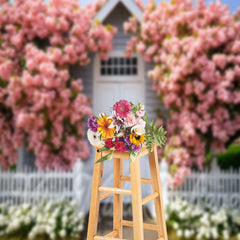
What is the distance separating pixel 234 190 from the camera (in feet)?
13.8

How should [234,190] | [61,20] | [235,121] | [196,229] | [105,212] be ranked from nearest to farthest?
[105,212] < [196,229] < [234,190] < [235,121] < [61,20]

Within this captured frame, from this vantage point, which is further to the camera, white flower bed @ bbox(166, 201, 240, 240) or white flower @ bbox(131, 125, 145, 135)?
white flower bed @ bbox(166, 201, 240, 240)

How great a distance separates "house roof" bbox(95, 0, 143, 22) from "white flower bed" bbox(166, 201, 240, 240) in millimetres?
3135

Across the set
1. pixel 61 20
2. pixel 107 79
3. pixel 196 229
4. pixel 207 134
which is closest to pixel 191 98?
pixel 207 134

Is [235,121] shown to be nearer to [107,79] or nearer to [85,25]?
[107,79]

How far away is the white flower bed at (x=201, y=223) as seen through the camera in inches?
137

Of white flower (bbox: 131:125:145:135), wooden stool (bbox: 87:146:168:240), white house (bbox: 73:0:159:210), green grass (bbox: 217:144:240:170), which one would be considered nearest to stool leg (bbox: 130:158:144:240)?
wooden stool (bbox: 87:146:168:240)

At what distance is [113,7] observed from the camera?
498cm

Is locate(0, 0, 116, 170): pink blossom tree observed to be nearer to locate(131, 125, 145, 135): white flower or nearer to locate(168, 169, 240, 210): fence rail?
locate(168, 169, 240, 210): fence rail

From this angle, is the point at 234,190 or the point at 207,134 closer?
the point at 234,190

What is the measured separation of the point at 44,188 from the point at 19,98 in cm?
144

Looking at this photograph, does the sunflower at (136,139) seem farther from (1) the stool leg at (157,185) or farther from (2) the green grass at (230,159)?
(2) the green grass at (230,159)

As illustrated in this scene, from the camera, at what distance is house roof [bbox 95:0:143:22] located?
4.95 metres

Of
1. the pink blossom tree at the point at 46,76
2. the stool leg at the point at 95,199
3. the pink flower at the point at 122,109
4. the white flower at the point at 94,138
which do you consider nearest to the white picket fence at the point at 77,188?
the pink blossom tree at the point at 46,76
